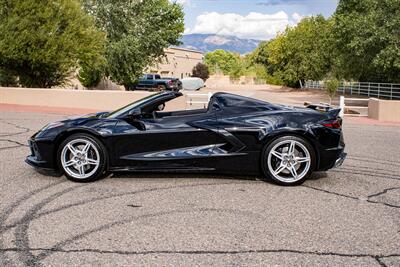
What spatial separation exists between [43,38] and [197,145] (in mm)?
16432

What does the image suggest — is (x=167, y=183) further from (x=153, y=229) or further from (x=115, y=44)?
(x=115, y=44)

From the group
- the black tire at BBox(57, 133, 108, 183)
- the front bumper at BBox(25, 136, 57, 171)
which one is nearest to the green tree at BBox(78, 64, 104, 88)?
the front bumper at BBox(25, 136, 57, 171)

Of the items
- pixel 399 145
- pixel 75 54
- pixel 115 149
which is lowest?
pixel 399 145

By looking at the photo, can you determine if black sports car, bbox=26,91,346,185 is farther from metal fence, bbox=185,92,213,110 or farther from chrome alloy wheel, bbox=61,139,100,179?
metal fence, bbox=185,92,213,110

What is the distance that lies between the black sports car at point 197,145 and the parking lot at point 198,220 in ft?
0.78

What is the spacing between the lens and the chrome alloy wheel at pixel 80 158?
5.95 metres

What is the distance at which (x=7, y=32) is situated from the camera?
19.7 meters

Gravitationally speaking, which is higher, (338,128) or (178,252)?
(338,128)

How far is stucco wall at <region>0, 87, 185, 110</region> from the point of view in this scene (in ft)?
60.6

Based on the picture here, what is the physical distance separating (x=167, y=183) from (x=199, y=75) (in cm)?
7668

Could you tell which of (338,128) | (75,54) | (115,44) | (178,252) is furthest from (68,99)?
(178,252)

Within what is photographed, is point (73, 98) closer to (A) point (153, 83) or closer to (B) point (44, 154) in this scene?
(B) point (44, 154)

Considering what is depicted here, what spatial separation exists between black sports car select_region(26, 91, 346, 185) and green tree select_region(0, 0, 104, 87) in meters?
15.5

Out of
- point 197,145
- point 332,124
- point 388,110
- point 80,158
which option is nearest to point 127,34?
point 388,110
